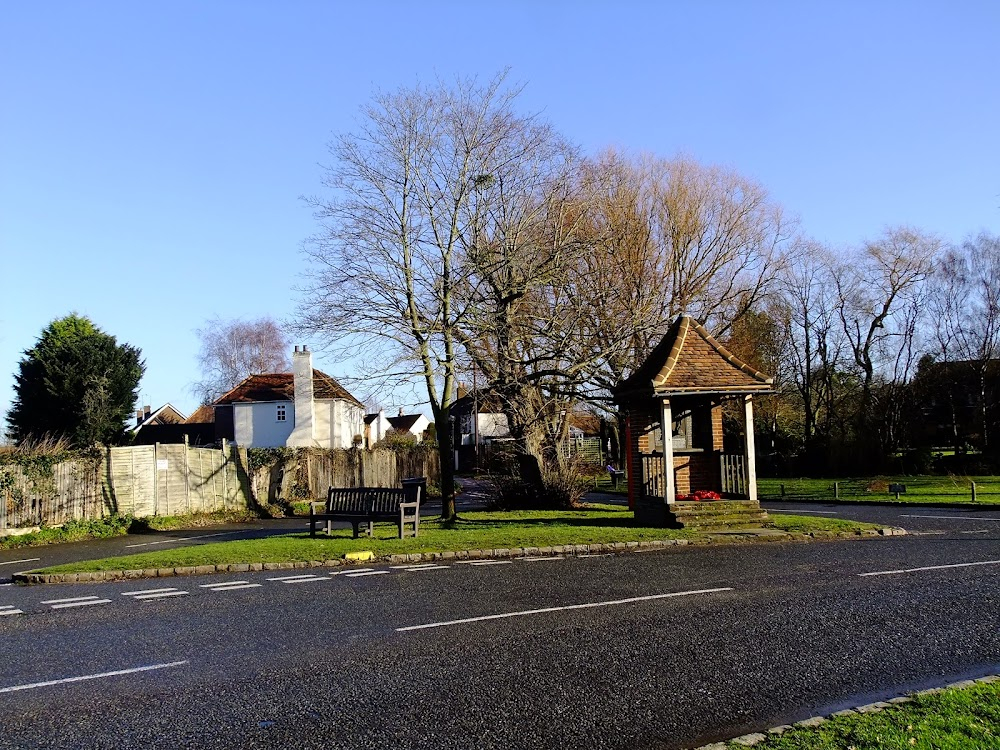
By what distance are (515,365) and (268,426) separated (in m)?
30.8

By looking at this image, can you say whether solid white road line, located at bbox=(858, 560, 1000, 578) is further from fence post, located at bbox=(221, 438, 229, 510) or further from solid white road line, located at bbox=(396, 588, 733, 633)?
fence post, located at bbox=(221, 438, 229, 510)

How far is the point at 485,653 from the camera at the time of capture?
7746mm

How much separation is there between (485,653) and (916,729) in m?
3.65

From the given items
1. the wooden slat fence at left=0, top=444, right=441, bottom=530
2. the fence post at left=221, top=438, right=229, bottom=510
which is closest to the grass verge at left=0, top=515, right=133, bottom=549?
the wooden slat fence at left=0, top=444, right=441, bottom=530

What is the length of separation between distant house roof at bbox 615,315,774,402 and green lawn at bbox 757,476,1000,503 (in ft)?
36.3

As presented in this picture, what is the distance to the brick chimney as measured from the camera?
142 ft

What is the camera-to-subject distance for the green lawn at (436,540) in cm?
1484

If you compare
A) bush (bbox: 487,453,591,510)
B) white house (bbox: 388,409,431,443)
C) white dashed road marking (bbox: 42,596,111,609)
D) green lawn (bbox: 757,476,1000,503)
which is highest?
white house (bbox: 388,409,431,443)

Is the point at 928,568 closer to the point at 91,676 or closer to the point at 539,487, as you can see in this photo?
the point at 91,676

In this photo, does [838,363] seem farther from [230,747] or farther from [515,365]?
[230,747]

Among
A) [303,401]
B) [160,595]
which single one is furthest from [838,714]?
[303,401]

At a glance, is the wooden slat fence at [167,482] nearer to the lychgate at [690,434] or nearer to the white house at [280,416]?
the lychgate at [690,434]

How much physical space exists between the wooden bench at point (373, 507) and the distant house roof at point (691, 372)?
5.96 meters

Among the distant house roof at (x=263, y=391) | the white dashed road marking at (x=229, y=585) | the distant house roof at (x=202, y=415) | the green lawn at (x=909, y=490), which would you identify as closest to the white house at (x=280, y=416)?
the distant house roof at (x=263, y=391)
